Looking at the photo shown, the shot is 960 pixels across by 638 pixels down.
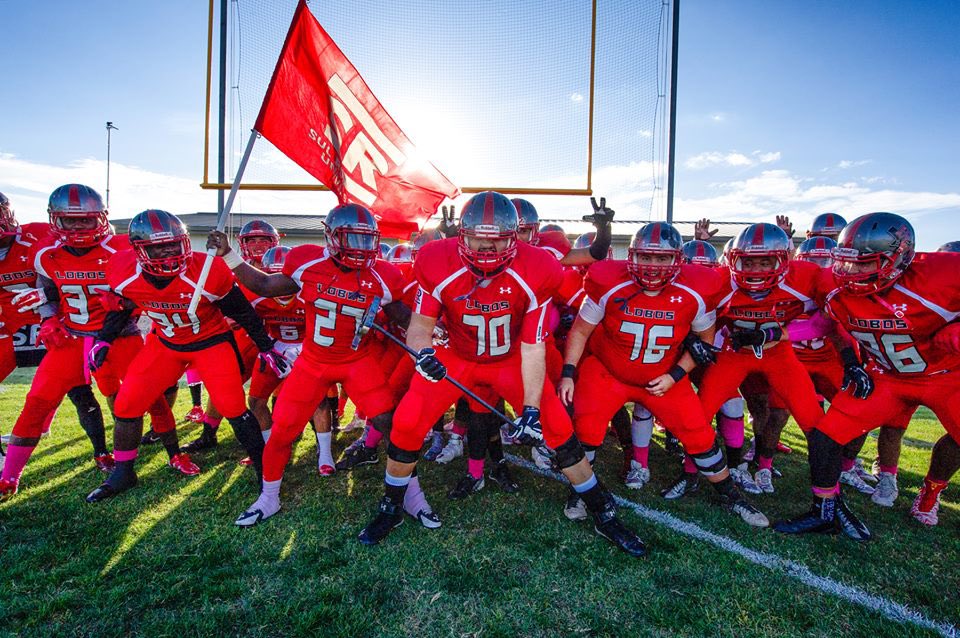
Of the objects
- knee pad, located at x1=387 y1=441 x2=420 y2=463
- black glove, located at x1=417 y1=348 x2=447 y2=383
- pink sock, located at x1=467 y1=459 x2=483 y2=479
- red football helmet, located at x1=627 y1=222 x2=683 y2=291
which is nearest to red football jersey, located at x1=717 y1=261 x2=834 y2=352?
red football helmet, located at x1=627 y1=222 x2=683 y2=291

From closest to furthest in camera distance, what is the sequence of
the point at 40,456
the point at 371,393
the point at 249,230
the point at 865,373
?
the point at 865,373 → the point at 371,393 → the point at 40,456 → the point at 249,230

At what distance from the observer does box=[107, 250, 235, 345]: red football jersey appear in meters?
4.23

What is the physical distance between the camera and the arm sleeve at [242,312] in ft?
14.3

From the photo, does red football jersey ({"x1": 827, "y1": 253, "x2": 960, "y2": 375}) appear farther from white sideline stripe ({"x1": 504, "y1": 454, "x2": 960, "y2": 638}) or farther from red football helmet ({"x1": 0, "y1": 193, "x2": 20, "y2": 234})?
red football helmet ({"x1": 0, "y1": 193, "x2": 20, "y2": 234})

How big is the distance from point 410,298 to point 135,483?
9.93ft

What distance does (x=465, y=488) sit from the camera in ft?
14.6

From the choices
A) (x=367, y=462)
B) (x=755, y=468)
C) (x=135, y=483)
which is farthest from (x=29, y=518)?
(x=755, y=468)

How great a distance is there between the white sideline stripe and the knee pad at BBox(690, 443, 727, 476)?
439mm

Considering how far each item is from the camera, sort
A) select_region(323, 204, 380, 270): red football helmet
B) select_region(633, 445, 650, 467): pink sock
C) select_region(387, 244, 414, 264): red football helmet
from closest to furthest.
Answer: select_region(323, 204, 380, 270): red football helmet, select_region(633, 445, 650, 467): pink sock, select_region(387, 244, 414, 264): red football helmet

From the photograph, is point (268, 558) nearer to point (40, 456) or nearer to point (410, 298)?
point (410, 298)

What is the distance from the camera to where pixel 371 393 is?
161 inches

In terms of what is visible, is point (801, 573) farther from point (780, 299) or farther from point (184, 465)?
point (184, 465)

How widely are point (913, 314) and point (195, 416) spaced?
7.81 m

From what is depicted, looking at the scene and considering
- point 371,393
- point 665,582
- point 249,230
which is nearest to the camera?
point 665,582
